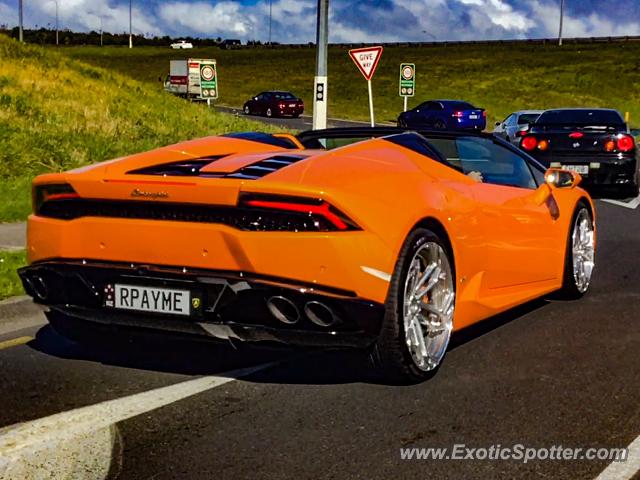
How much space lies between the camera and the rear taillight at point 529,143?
49.2 feet

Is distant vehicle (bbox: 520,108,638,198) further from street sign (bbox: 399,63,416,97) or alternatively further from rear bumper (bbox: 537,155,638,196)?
street sign (bbox: 399,63,416,97)

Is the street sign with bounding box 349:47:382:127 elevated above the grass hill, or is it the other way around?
the street sign with bounding box 349:47:382:127

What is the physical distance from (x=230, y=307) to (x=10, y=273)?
143 inches

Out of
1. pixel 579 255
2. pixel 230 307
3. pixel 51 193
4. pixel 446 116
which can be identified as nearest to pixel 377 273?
pixel 230 307

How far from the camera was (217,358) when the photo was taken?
5.34m

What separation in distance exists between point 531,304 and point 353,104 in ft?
173

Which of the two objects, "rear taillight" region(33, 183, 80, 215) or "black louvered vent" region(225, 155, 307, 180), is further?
"rear taillight" region(33, 183, 80, 215)

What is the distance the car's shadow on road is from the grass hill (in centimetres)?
641

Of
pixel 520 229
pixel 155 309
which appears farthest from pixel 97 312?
pixel 520 229

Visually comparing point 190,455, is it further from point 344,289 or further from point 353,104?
point 353,104

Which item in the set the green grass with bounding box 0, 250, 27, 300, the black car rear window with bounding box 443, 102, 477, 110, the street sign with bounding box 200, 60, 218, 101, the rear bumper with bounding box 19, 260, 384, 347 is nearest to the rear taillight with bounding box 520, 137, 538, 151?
the green grass with bounding box 0, 250, 27, 300

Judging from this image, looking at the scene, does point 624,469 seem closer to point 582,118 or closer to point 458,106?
point 582,118

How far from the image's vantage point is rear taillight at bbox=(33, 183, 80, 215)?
186 inches

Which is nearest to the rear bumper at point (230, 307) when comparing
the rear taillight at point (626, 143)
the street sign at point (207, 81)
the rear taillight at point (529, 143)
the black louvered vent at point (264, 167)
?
the black louvered vent at point (264, 167)
